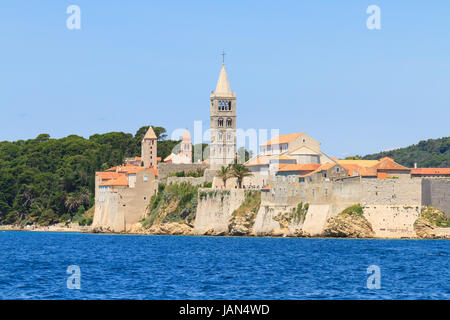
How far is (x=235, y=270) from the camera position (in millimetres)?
50156

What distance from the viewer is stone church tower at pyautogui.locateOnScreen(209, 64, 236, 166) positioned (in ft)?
371

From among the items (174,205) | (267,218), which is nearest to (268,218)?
(267,218)

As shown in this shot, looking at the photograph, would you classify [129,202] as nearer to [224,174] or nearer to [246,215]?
[224,174]

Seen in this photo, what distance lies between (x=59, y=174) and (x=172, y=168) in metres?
36.9

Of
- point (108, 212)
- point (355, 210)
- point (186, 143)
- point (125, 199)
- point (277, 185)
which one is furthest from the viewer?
point (186, 143)

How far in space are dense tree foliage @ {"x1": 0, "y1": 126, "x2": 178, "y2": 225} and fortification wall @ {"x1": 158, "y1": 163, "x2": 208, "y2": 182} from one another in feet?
82.7

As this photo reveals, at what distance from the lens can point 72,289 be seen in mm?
39594

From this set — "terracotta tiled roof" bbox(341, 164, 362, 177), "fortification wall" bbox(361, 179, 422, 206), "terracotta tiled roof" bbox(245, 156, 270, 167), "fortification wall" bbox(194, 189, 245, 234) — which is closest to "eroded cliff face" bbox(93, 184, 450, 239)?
"fortification wall" bbox(194, 189, 245, 234)

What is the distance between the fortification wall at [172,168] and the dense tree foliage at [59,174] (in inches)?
992

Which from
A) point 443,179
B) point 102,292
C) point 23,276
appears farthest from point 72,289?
point 443,179

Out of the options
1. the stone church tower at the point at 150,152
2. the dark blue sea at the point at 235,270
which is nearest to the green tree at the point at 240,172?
the dark blue sea at the point at 235,270

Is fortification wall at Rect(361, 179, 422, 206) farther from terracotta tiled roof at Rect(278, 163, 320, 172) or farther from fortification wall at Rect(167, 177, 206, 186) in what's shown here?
fortification wall at Rect(167, 177, 206, 186)

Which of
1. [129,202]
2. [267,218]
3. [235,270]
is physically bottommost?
[235,270]
